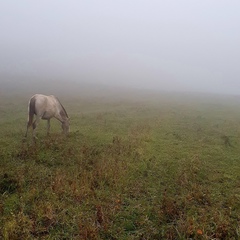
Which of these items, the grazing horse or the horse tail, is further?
the grazing horse

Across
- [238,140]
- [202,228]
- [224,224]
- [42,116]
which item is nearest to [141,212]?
[202,228]

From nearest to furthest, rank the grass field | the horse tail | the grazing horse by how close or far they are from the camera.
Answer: the grass field, the horse tail, the grazing horse

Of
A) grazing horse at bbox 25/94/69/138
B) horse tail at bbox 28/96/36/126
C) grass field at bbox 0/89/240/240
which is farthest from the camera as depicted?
grazing horse at bbox 25/94/69/138

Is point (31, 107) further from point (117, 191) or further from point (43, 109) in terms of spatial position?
point (117, 191)

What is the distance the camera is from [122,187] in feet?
31.4

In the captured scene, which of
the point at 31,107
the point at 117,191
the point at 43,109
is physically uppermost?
the point at 31,107

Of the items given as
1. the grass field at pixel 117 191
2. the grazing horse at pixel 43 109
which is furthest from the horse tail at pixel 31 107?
the grass field at pixel 117 191

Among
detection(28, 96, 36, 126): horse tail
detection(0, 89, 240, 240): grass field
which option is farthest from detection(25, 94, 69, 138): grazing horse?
detection(0, 89, 240, 240): grass field

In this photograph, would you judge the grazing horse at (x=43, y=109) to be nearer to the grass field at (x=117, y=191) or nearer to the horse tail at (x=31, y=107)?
the horse tail at (x=31, y=107)

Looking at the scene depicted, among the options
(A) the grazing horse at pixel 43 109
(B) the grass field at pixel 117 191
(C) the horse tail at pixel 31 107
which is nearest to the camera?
(B) the grass field at pixel 117 191

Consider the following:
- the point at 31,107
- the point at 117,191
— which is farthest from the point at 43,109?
the point at 117,191

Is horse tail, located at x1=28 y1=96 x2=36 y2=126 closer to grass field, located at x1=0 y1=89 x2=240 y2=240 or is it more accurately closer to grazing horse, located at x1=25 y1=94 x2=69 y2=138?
grazing horse, located at x1=25 y1=94 x2=69 y2=138

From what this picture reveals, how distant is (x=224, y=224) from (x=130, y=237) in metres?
2.58

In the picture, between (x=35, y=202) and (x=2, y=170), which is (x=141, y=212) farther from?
(x=2, y=170)
